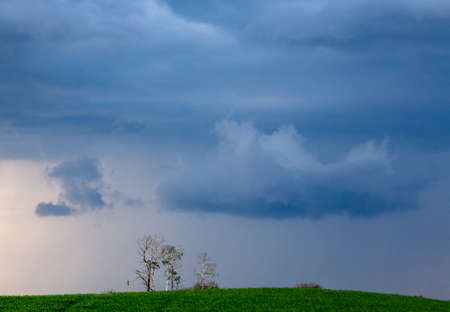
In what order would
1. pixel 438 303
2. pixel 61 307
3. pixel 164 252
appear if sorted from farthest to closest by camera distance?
pixel 164 252
pixel 438 303
pixel 61 307

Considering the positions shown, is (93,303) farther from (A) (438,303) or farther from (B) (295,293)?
(A) (438,303)

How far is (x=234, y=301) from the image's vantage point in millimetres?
48375

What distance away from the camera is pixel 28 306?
164 feet

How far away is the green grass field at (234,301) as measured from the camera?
154 feet

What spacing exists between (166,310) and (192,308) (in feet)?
6.77

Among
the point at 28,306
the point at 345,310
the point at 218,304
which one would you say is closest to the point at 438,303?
the point at 345,310

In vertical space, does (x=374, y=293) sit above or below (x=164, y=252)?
below

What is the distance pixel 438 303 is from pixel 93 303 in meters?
30.2

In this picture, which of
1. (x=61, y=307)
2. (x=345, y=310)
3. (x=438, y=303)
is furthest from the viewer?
(x=438, y=303)

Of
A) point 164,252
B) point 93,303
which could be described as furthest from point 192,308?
point 164,252

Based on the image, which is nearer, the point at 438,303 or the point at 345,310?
the point at 345,310

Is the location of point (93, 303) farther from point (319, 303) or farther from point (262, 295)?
point (319, 303)

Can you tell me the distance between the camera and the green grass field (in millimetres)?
46812

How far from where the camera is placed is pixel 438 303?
52156mm
